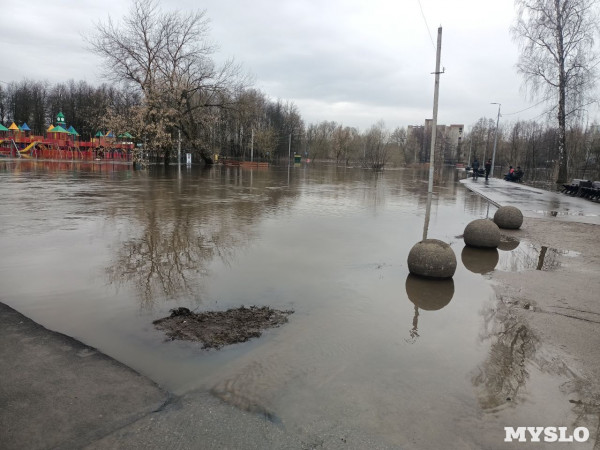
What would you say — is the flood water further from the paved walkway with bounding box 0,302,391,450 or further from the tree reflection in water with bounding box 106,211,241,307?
the paved walkway with bounding box 0,302,391,450

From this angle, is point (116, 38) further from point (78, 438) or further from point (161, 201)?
point (78, 438)

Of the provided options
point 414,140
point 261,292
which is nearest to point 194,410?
point 261,292

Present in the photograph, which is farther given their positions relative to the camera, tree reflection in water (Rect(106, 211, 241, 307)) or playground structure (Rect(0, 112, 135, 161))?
playground structure (Rect(0, 112, 135, 161))

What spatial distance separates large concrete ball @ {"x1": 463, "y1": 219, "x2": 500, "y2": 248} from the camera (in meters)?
10.6

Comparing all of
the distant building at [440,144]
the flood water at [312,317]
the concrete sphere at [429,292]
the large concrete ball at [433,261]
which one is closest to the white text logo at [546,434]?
the flood water at [312,317]

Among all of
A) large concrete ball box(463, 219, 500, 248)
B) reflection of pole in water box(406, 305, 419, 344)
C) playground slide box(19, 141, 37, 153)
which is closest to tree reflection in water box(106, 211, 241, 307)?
reflection of pole in water box(406, 305, 419, 344)

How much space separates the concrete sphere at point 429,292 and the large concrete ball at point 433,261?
0.12 meters

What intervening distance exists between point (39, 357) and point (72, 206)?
12.1 metres

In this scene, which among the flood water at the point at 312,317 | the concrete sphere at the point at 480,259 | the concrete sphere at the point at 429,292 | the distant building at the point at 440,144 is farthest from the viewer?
the distant building at the point at 440,144

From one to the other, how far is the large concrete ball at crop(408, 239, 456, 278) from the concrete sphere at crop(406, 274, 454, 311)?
0.12 metres

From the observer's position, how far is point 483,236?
10.6 m

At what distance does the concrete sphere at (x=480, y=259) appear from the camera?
356 inches

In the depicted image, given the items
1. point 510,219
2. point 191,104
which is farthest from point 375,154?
point 510,219

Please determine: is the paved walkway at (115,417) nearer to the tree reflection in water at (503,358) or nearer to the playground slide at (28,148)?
the tree reflection in water at (503,358)
